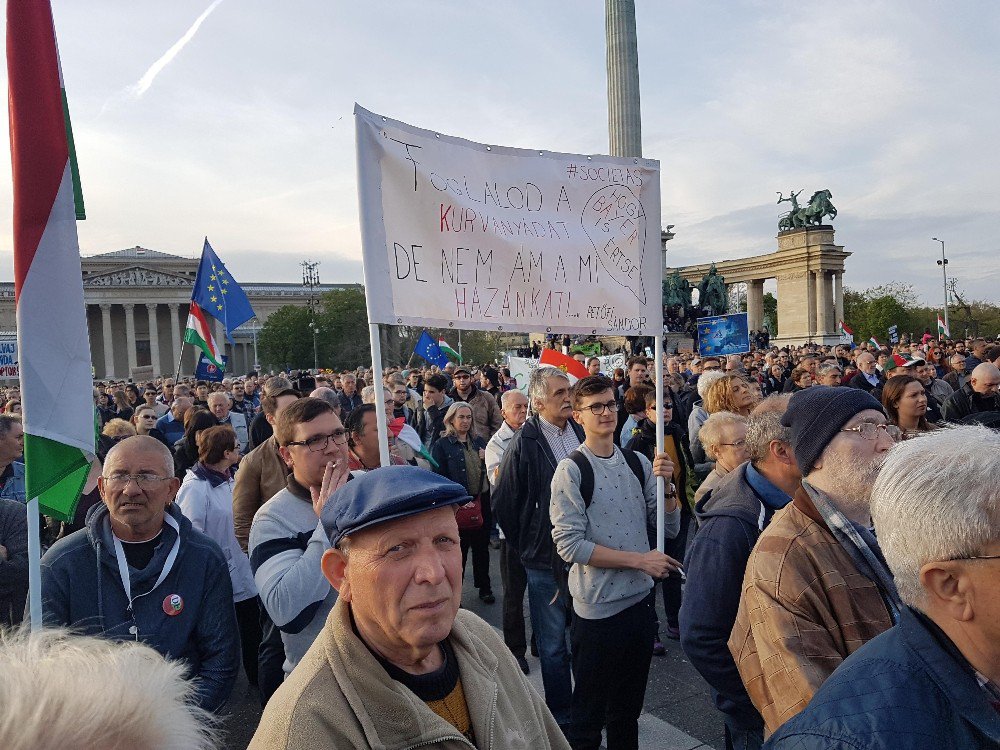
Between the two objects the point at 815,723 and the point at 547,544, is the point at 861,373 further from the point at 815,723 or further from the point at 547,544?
the point at 815,723

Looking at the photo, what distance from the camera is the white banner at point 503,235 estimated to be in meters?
3.34

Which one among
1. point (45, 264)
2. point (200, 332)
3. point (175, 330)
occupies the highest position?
point (175, 330)

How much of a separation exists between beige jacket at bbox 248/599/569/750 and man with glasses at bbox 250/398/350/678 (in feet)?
3.05

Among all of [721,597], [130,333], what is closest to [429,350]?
[721,597]

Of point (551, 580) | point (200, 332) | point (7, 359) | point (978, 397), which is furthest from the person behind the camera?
point (7, 359)

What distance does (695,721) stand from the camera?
395cm

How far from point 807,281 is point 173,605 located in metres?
50.7

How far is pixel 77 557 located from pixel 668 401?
4.78 metres

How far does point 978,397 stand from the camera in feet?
20.9

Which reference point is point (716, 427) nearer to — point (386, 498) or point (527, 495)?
point (527, 495)

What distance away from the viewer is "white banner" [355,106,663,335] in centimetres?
334

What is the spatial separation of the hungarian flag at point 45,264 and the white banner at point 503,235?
1123 mm

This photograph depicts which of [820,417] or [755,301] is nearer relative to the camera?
[820,417]

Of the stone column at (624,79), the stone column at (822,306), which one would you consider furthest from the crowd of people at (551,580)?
the stone column at (822,306)
